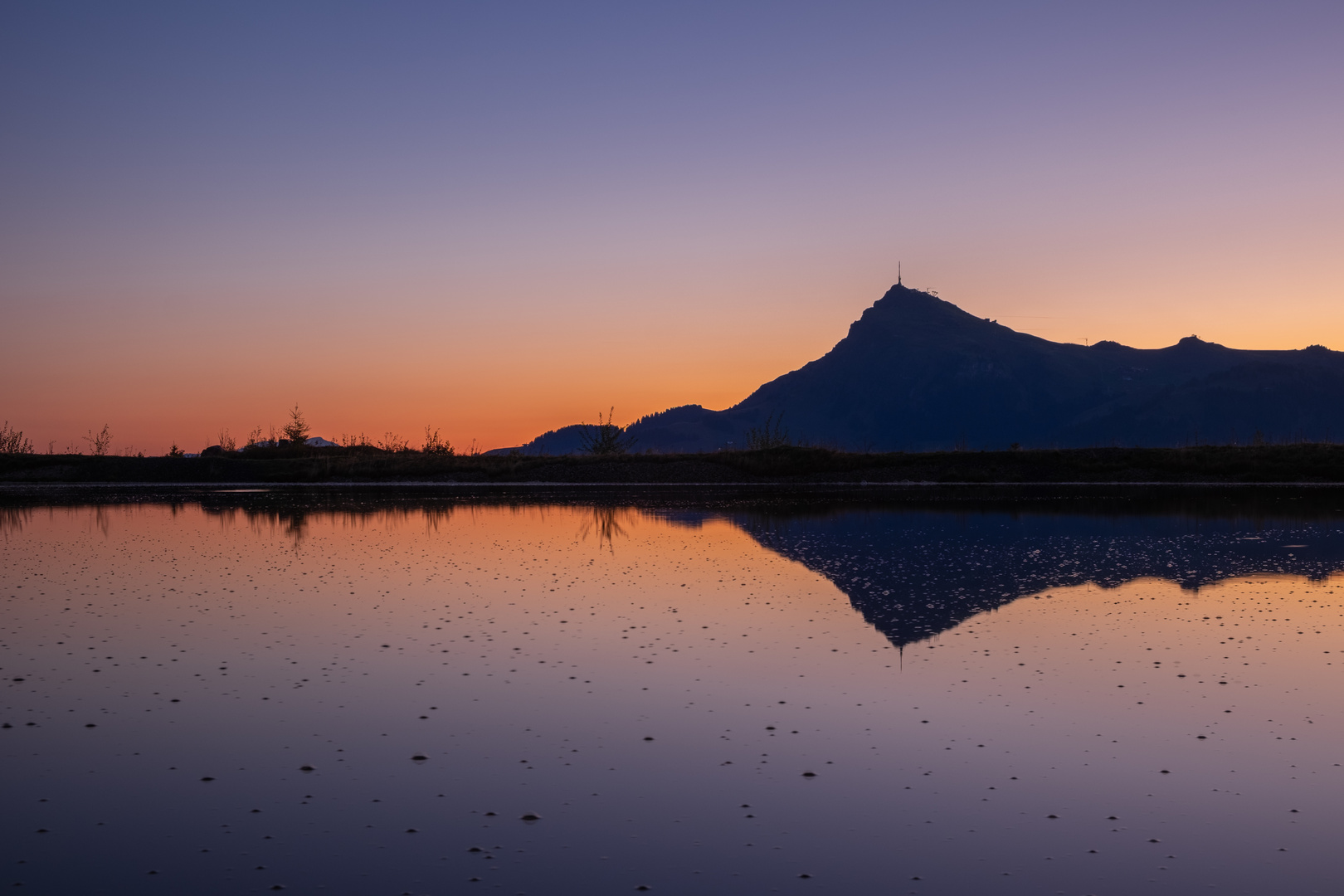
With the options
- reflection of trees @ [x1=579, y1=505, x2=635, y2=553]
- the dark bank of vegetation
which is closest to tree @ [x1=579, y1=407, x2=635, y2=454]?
the dark bank of vegetation

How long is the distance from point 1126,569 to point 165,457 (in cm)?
6486

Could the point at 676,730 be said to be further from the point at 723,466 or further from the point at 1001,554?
the point at 723,466

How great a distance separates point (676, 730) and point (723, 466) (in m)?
53.4

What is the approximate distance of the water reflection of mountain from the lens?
17016 millimetres

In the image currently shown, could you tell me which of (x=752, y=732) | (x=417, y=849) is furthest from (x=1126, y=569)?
(x=417, y=849)

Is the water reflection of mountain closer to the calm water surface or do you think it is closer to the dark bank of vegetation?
the calm water surface

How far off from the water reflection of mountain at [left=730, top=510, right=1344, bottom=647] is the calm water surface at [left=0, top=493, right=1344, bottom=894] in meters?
0.20

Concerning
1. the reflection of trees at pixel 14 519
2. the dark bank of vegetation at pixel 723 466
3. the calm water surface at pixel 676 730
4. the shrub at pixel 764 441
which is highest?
the shrub at pixel 764 441

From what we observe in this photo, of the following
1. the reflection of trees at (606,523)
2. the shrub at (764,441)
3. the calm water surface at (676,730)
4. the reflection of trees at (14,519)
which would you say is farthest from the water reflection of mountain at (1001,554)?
the shrub at (764,441)

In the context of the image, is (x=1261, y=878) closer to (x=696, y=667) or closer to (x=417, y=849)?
(x=417, y=849)

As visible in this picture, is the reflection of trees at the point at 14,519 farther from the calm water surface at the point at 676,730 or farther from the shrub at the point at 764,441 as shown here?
the shrub at the point at 764,441

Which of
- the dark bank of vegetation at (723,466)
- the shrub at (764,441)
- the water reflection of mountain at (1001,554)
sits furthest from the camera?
the shrub at (764,441)

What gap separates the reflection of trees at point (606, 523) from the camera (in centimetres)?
2762

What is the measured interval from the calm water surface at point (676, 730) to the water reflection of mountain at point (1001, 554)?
0.20 meters
